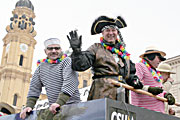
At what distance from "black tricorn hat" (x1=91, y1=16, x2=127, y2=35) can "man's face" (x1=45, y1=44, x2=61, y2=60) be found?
47cm

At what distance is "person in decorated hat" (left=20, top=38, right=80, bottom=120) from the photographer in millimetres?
3127

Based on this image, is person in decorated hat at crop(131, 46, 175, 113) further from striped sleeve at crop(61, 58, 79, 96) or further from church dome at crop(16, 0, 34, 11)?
church dome at crop(16, 0, 34, 11)

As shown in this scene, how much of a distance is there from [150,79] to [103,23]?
999mm

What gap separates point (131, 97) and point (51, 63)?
1.02 meters

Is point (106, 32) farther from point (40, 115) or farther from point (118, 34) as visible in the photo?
point (40, 115)

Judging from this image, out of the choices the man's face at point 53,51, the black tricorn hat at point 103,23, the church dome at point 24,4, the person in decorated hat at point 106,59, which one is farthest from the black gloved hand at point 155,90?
the church dome at point 24,4

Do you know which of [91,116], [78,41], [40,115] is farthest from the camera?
[40,115]

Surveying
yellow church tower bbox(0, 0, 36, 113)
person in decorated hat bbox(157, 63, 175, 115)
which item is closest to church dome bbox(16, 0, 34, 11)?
yellow church tower bbox(0, 0, 36, 113)

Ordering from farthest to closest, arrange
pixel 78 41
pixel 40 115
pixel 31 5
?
pixel 31 5, pixel 40 115, pixel 78 41

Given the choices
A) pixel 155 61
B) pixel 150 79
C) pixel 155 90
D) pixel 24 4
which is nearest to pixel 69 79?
pixel 155 90

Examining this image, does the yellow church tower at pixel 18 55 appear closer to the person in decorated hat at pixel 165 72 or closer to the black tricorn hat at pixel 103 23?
the person in decorated hat at pixel 165 72

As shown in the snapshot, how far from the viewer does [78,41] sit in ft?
9.30

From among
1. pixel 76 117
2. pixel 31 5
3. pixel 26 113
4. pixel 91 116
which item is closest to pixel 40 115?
pixel 26 113

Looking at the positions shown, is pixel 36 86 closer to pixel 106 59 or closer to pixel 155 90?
pixel 106 59
